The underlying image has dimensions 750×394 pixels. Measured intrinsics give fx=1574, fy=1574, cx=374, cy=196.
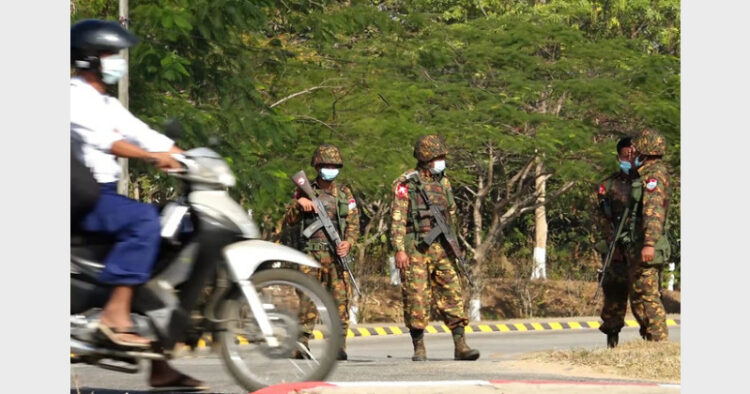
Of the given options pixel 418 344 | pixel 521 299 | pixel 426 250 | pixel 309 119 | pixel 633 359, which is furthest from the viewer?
pixel 521 299

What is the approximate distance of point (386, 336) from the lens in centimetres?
2284

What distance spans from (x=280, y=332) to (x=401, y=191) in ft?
18.2

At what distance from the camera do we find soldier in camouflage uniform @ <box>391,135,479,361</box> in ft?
40.2

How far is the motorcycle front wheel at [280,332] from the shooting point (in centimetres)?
690

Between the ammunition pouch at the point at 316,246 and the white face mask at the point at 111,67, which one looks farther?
the ammunition pouch at the point at 316,246

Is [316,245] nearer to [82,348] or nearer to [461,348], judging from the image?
[461,348]

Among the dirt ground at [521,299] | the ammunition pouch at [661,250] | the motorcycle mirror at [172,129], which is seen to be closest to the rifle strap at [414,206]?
the ammunition pouch at [661,250]

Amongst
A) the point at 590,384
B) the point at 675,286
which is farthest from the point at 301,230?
the point at 675,286

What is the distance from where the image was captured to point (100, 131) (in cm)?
665

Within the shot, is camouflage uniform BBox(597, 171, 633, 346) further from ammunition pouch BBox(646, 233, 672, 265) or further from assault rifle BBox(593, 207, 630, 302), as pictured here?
ammunition pouch BBox(646, 233, 672, 265)

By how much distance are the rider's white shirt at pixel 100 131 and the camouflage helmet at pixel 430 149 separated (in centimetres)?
550

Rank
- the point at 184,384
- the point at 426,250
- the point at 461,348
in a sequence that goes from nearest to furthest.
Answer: the point at 184,384, the point at 461,348, the point at 426,250

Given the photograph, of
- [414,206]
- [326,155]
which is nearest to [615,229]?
[414,206]

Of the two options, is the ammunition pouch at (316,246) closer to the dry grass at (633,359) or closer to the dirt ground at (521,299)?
the dry grass at (633,359)
